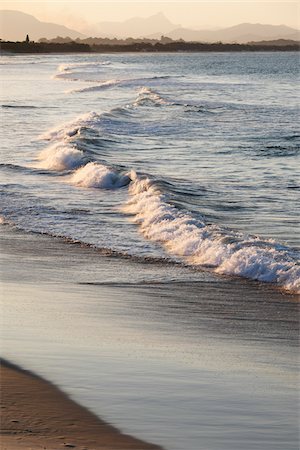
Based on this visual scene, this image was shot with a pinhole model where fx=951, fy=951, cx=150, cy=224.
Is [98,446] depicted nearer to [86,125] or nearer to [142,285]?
[142,285]

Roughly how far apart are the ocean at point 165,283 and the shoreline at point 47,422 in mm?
129

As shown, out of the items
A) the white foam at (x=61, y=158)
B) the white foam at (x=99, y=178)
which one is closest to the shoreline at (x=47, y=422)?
the white foam at (x=99, y=178)

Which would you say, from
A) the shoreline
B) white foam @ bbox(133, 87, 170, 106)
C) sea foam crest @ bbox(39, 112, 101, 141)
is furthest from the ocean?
white foam @ bbox(133, 87, 170, 106)

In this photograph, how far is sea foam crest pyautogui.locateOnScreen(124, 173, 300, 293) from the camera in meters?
10.5

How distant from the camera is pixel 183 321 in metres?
8.46

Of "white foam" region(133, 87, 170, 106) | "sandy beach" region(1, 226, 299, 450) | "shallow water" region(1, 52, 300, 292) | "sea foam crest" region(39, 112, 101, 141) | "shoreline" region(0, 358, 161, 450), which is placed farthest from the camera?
"white foam" region(133, 87, 170, 106)

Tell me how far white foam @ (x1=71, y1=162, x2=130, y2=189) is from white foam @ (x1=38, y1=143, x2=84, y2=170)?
1.32 metres

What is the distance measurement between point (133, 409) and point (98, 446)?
637 mm

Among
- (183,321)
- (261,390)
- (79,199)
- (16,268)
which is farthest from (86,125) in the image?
(261,390)

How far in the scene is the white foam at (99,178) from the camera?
1833 cm

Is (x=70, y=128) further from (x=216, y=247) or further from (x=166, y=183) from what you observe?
(x=216, y=247)

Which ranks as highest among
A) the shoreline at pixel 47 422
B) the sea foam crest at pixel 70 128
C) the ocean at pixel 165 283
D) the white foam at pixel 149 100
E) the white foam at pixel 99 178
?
the white foam at pixel 149 100

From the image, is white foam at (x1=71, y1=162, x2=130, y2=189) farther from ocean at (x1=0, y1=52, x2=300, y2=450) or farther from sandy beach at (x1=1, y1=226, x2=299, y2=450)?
sandy beach at (x1=1, y1=226, x2=299, y2=450)

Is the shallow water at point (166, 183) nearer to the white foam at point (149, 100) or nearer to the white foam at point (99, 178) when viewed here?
the white foam at point (99, 178)
